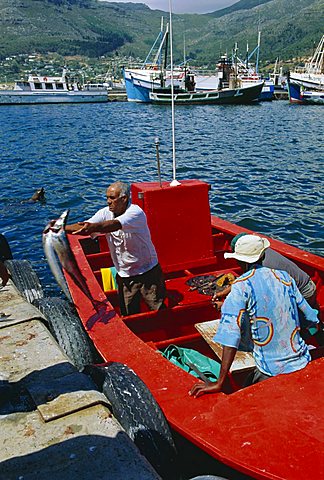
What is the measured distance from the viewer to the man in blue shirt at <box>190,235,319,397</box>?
347cm

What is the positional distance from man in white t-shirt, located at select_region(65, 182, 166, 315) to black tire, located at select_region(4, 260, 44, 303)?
2050mm

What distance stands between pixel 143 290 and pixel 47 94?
70925 millimetres

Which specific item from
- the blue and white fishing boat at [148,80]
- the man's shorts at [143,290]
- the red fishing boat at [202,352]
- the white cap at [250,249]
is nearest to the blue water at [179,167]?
the red fishing boat at [202,352]

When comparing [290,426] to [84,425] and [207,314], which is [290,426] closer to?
[84,425]

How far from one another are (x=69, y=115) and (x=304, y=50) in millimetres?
158458

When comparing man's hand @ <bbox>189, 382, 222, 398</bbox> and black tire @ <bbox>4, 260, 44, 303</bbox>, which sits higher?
man's hand @ <bbox>189, 382, 222, 398</bbox>

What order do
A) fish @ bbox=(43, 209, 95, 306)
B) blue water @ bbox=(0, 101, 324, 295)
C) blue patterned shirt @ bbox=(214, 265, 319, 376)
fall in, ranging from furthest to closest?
blue water @ bbox=(0, 101, 324, 295) → fish @ bbox=(43, 209, 95, 306) → blue patterned shirt @ bbox=(214, 265, 319, 376)

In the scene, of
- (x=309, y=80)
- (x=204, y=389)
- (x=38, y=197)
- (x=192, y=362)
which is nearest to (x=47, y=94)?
(x=309, y=80)

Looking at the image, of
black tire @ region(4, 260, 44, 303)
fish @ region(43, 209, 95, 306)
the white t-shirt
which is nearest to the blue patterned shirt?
the white t-shirt

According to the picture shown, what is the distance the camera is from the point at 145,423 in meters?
3.57

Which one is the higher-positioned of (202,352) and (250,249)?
(250,249)

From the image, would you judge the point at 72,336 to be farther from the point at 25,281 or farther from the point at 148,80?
the point at 148,80

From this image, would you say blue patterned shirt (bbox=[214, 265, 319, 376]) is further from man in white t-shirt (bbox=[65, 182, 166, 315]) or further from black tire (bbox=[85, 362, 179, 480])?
man in white t-shirt (bbox=[65, 182, 166, 315])

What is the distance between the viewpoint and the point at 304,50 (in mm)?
180625
